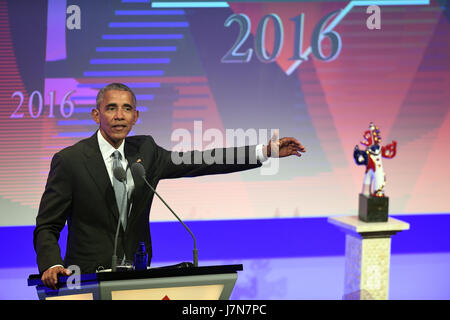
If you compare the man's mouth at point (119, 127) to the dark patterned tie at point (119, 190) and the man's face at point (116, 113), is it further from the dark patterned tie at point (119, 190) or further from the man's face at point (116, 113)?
the dark patterned tie at point (119, 190)

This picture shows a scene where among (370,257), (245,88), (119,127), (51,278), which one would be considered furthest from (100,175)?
(245,88)

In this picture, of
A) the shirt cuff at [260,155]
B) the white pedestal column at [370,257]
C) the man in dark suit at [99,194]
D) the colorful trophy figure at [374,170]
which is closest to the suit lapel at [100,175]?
the man in dark suit at [99,194]

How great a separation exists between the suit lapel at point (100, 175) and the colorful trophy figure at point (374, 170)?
232 centimetres

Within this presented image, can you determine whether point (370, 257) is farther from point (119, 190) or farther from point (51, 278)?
point (51, 278)

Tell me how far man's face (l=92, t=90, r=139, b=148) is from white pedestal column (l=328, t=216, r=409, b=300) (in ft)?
7.30

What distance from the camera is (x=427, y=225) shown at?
591 cm

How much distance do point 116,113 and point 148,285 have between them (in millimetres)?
997

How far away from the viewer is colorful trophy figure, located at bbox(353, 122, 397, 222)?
4113 millimetres

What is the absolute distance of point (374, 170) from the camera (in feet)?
13.6

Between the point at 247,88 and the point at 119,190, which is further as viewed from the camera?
the point at 247,88

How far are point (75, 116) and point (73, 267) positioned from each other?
325cm

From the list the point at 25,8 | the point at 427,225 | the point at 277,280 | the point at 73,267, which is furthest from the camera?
the point at 427,225

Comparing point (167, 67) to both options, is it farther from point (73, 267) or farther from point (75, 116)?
point (73, 267)
